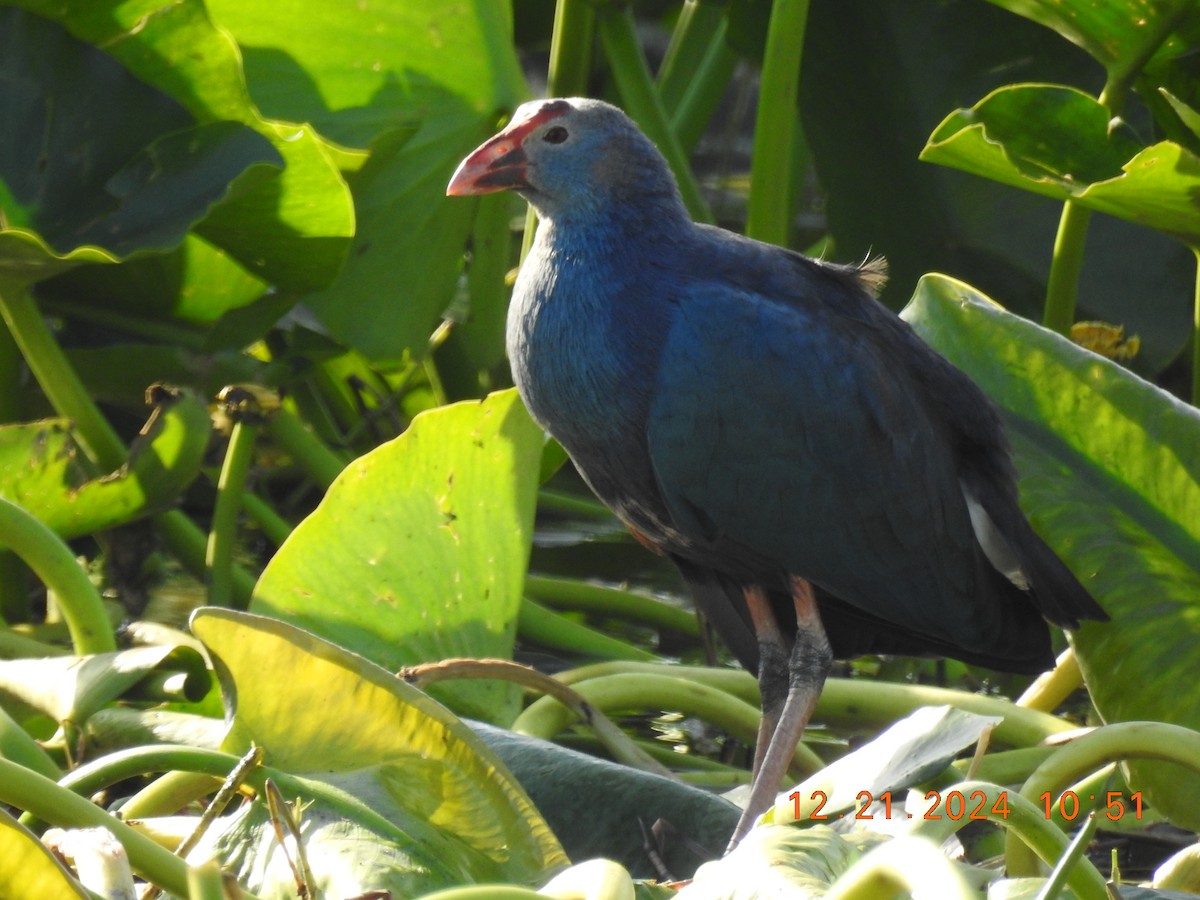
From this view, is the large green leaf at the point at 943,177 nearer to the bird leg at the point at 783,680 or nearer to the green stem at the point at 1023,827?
the bird leg at the point at 783,680

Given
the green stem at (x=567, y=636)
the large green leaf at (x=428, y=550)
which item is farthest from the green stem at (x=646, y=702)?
the green stem at (x=567, y=636)

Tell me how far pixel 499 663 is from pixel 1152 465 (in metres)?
0.61

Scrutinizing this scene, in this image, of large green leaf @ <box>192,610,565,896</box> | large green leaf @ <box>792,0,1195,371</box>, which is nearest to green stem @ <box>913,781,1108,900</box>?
large green leaf @ <box>192,610,565,896</box>

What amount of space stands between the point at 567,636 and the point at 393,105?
0.78 m

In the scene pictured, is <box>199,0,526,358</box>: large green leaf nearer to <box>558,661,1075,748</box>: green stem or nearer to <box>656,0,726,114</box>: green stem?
<box>558,661,1075,748</box>: green stem

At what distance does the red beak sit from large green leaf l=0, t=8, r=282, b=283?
0.27 metres

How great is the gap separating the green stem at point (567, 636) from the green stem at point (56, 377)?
574 millimetres

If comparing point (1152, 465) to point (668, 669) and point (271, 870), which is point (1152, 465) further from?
point (271, 870)

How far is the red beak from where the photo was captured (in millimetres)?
1619

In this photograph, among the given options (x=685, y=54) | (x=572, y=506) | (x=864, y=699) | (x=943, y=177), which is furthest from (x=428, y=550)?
(x=685, y=54)

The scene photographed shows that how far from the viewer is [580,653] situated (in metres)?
2.12

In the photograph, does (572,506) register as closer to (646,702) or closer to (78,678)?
(646,702)

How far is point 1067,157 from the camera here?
1.66 meters

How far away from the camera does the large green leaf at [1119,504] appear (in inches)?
53.6
